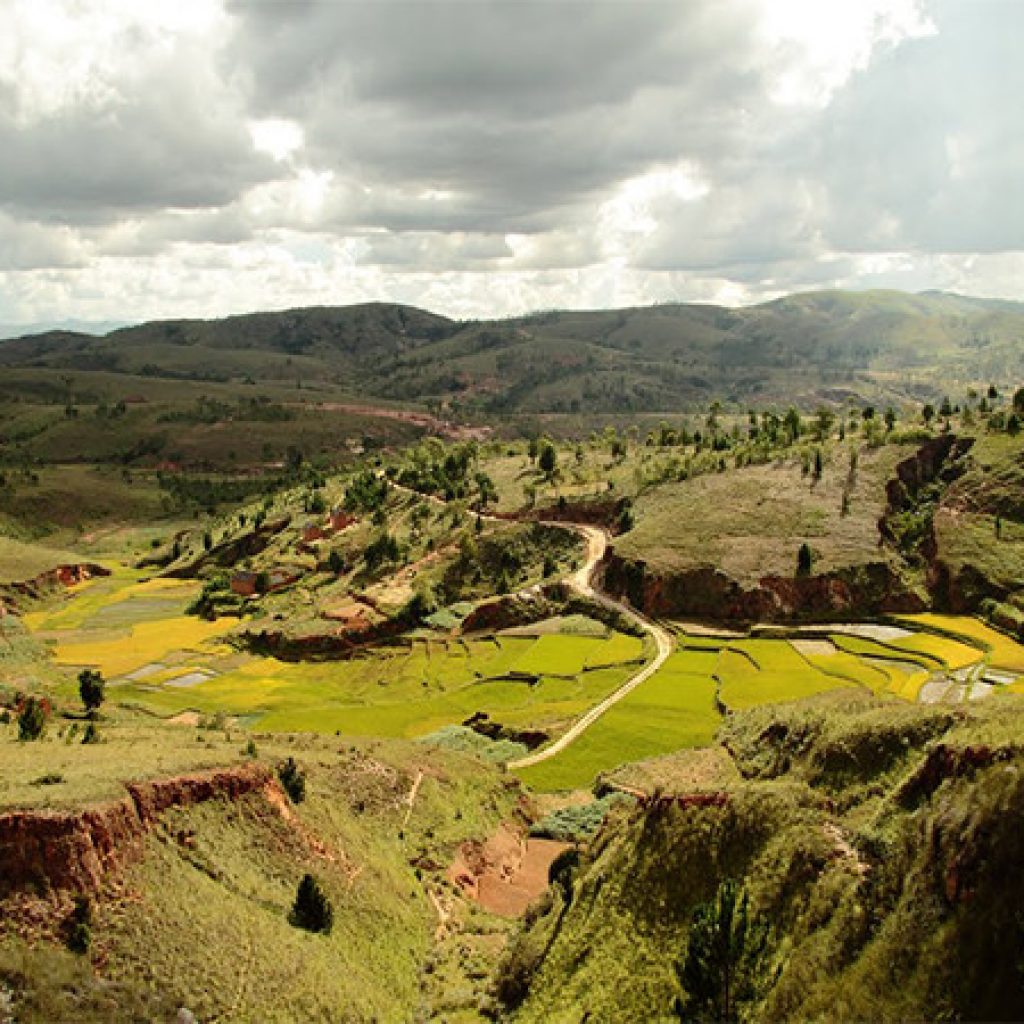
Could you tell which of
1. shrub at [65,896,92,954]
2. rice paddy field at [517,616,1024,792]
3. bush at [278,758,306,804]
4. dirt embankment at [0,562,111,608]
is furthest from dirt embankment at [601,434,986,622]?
dirt embankment at [0,562,111,608]

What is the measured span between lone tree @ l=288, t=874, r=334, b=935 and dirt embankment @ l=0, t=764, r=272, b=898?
7.51 meters

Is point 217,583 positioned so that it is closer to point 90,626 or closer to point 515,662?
point 90,626

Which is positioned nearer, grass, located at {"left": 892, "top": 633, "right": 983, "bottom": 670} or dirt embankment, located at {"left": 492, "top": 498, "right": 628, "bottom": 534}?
grass, located at {"left": 892, "top": 633, "right": 983, "bottom": 670}

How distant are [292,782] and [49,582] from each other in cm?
12401

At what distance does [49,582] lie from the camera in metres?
154

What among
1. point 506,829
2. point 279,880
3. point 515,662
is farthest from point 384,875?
point 515,662

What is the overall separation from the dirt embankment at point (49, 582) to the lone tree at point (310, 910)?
115 meters

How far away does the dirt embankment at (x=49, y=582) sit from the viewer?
470 ft

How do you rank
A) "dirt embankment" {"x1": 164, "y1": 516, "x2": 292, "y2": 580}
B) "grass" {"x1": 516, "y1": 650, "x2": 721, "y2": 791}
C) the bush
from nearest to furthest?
the bush, "grass" {"x1": 516, "y1": 650, "x2": 721, "y2": 791}, "dirt embankment" {"x1": 164, "y1": 516, "x2": 292, "y2": 580}

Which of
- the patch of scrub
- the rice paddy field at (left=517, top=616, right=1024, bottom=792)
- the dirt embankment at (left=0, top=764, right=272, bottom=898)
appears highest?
the dirt embankment at (left=0, top=764, right=272, bottom=898)

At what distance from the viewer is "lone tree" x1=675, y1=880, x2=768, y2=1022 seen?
99.2 ft

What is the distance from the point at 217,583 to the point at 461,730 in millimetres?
80928

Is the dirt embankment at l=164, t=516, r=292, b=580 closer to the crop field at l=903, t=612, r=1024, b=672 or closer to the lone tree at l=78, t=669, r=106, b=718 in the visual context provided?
the lone tree at l=78, t=669, r=106, b=718

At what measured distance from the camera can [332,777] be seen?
55.9 metres
